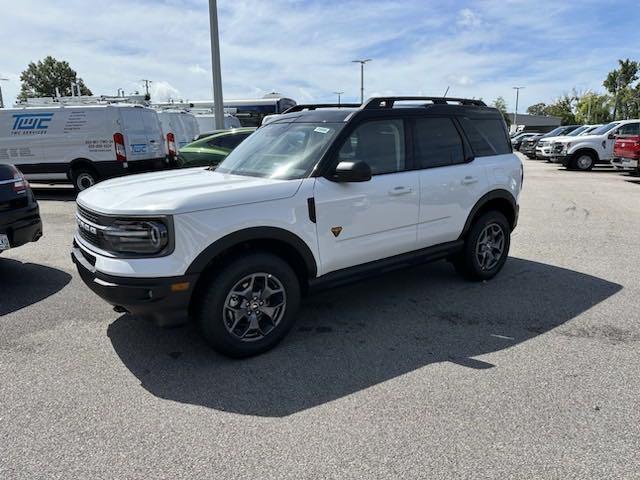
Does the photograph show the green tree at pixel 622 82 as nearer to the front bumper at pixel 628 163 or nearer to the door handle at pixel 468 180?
the front bumper at pixel 628 163

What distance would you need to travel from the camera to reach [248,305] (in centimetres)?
348

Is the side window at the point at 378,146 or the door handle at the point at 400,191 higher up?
the side window at the point at 378,146

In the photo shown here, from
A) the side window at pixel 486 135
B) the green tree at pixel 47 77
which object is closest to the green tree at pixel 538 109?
the green tree at pixel 47 77

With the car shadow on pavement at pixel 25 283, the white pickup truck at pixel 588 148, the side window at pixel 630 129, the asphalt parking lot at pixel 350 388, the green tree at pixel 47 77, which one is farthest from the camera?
the green tree at pixel 47 77

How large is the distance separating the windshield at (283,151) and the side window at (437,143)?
2.98 feet

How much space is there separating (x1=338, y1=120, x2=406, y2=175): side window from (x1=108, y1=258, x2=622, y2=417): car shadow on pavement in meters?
1.33

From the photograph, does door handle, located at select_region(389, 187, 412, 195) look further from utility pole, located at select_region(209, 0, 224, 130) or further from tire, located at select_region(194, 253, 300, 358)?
utility pole, located at select_region(209, 0, 224, 130)

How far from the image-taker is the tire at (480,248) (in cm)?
498

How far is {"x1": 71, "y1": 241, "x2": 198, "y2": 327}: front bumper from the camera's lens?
3084 mm

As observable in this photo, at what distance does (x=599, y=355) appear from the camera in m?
3.51

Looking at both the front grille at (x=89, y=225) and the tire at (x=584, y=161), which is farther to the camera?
the tire at (x=584, y=161)

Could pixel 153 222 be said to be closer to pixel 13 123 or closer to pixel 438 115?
pixel 438 115

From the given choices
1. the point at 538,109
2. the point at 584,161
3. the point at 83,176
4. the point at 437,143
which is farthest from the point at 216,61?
the point at 538,109

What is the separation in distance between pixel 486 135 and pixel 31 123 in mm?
10568
